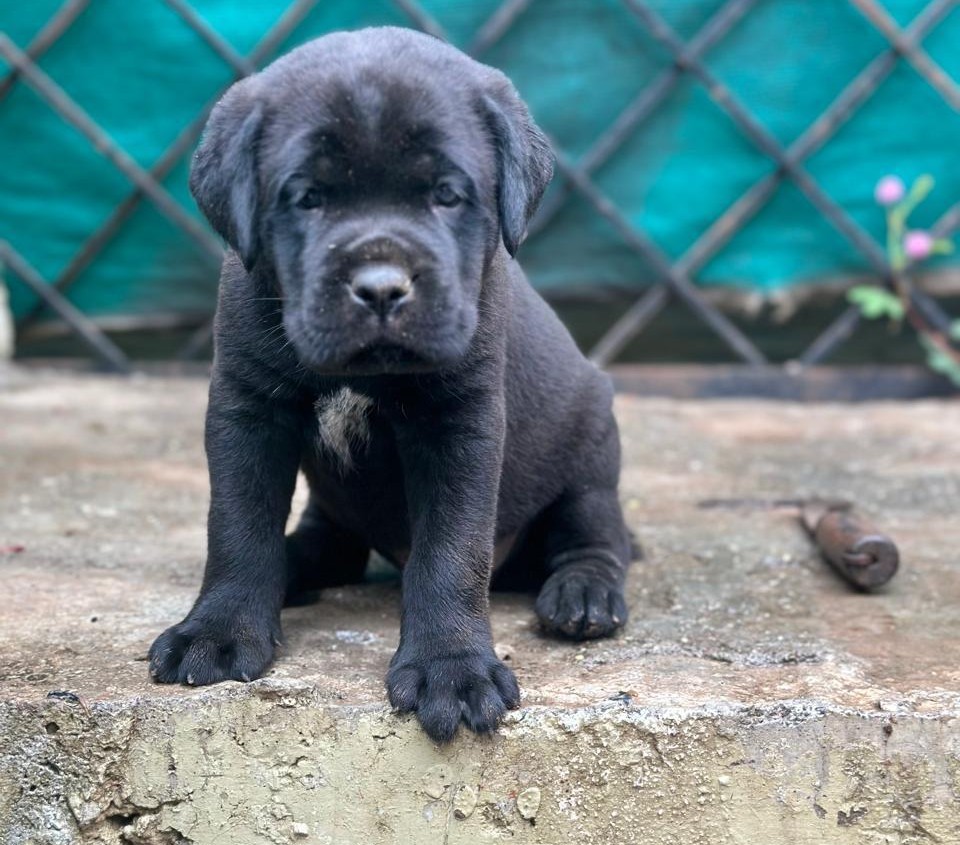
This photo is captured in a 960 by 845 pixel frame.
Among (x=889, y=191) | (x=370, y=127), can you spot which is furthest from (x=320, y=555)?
(x=889, y=191)

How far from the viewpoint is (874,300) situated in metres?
7.09

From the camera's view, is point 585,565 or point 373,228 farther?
point 585,565

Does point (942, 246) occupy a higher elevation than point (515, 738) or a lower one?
higher

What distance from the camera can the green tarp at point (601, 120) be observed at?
6.86 m

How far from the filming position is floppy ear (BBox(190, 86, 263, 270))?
9.78 feet

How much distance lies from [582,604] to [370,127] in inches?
48.3

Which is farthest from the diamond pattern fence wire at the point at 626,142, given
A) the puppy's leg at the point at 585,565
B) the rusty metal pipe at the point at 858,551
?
the puppy's leg at the point at 585,565

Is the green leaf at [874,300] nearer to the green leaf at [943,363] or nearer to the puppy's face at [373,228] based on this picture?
the green leaf at [943,363]

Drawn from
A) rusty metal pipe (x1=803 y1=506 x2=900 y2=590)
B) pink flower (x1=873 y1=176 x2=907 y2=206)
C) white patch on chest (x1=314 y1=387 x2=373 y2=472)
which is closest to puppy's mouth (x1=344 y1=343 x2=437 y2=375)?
white patch on chest (x1=314 y1=387 x2=373 y2=472)

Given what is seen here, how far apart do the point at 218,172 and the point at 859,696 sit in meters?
1.72

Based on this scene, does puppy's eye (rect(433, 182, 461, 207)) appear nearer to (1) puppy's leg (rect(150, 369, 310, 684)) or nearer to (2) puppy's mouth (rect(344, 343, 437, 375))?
(2) puppy's mouth (rect(344, 343, 437, 375))

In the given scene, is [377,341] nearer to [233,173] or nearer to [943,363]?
[233,173]

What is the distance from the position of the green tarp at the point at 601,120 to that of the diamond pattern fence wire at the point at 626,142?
1.4 inches

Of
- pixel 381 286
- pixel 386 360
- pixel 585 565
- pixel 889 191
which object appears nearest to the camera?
pixel 381 286
